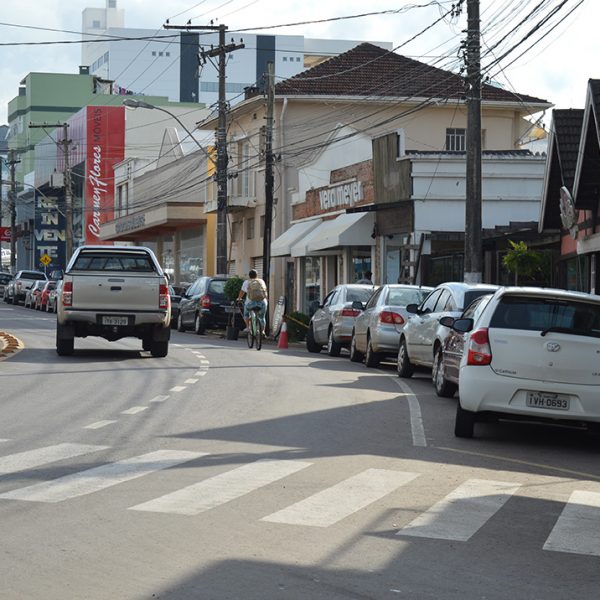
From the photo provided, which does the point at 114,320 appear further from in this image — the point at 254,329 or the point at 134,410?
the point at 134,410

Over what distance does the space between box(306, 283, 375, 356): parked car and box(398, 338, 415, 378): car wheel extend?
4.98 m

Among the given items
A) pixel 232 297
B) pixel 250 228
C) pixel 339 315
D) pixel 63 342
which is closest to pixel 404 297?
pixel 339 315

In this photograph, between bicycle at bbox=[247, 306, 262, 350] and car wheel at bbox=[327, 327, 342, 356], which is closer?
car wheel at bbox=[327, 327, 342, 356]

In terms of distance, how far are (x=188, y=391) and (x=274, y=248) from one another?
104 feet

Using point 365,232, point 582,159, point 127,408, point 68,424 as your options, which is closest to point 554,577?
point 68,424

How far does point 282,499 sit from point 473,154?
681 inches

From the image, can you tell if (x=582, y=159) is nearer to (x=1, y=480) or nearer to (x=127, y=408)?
(x=127, y=408)

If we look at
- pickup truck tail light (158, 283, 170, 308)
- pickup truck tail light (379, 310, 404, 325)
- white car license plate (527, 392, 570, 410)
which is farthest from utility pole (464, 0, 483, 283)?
white car license plate (527, 392, 570, 410)

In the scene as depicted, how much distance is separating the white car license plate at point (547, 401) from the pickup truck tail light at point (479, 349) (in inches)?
21.6

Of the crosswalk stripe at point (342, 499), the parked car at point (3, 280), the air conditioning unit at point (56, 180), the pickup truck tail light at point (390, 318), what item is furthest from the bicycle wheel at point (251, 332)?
the air conditioning unit at point (56, 180)

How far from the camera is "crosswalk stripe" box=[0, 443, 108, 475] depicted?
412 inches

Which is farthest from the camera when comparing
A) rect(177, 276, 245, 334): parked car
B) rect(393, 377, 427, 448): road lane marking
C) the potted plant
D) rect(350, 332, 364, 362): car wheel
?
rect(177, 276, 245, 334): parked car

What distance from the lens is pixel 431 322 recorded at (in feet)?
65.0

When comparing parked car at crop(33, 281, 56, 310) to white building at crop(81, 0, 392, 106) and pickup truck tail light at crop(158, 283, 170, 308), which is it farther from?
white building at crop(81, 0, 392, 106)
